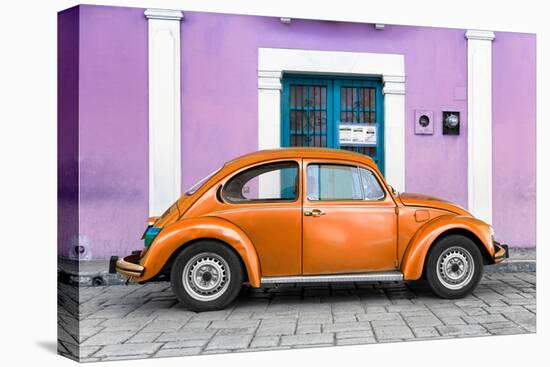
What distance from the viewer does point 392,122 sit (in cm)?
371

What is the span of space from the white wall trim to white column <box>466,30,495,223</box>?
60 centimetres

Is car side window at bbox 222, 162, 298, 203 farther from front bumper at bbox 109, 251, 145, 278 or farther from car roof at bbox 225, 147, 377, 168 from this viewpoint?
front bumper at bbox 109, 251, 145, 278

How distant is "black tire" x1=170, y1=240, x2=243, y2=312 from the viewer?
10.9 ft

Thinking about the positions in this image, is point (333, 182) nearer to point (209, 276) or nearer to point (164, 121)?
point (209, 276)

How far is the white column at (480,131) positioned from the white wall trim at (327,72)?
600 millimetres

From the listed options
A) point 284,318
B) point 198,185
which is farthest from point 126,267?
point 284,318

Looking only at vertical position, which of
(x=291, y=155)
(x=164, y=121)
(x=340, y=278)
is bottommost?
(x=340, y=278)

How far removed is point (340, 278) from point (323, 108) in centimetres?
131

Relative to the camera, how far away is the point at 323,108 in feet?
11.9

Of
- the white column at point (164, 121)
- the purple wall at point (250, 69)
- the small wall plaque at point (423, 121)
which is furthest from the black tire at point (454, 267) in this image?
the white column at point (164, 121)

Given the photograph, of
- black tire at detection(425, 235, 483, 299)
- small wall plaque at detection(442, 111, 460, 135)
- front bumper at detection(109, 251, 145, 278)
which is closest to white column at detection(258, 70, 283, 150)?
front bumper at detection(109, 251, 145, 278)

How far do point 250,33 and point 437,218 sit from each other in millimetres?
2064

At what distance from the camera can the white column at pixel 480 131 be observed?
150 inches

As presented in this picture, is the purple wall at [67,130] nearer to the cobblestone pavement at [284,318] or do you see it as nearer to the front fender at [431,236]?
the cobblestone pavement at [284,318]
